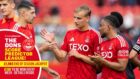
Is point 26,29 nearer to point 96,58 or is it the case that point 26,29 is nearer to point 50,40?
point 50,40

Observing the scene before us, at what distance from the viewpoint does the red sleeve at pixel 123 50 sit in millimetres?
10766

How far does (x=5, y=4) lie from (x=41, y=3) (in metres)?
11.3

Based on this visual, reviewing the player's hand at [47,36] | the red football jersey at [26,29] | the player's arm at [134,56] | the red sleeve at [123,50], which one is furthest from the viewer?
the player's arm at [134,56]

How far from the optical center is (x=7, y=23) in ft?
35.6

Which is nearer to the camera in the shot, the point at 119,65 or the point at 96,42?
the point at 119,65

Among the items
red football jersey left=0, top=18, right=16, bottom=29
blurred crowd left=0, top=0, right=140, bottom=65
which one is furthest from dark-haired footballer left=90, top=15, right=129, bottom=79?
blurred crowd left=0, top=0, right=140, bottom=65

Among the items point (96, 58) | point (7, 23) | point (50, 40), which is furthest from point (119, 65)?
point (7, 23)

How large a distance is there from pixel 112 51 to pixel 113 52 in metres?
0.02

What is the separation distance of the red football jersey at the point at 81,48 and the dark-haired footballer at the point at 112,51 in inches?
5.4

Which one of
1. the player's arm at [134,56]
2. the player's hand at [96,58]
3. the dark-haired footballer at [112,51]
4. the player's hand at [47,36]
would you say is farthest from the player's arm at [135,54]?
the player's hand at [47,36]

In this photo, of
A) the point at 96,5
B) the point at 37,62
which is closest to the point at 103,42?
the point at 37,62

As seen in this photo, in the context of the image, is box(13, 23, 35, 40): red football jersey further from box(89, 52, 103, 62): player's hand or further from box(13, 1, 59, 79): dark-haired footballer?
box(89, 52, 103, 62): player's hand

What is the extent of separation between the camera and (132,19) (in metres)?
22.1

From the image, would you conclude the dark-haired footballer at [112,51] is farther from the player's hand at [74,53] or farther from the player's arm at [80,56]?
the player's hand at [74,53]
